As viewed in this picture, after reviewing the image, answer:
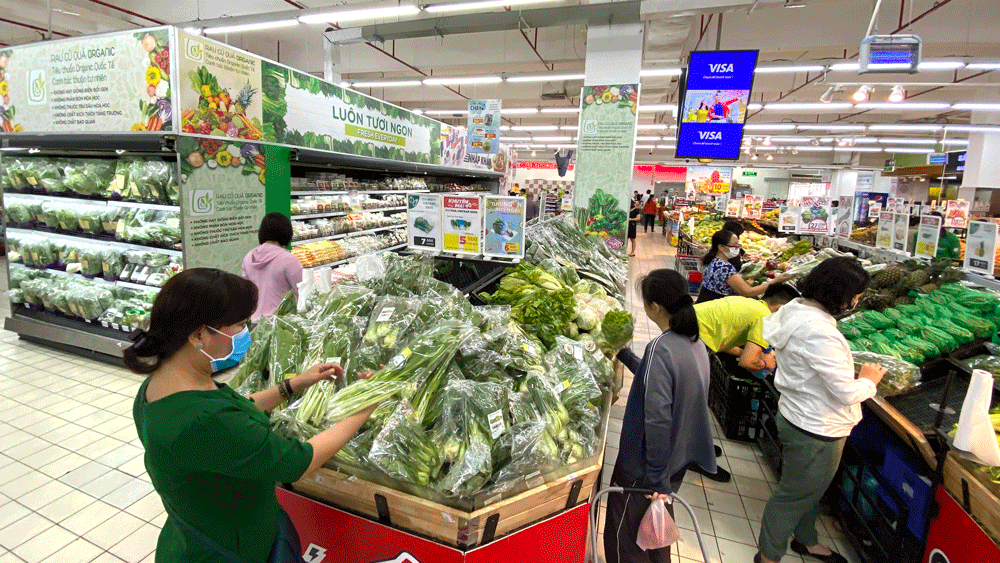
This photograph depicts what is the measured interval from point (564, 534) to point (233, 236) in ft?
15.3

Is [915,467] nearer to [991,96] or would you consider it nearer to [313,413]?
[313,413]

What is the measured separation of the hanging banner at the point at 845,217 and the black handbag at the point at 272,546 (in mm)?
8400

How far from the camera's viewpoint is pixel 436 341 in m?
2.10

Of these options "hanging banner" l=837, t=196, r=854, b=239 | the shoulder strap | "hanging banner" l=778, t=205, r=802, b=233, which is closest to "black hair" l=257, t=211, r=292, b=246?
the shoulder strap

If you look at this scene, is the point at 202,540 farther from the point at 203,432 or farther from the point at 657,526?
the point at 657,526

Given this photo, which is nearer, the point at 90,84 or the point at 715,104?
the point at 90,84

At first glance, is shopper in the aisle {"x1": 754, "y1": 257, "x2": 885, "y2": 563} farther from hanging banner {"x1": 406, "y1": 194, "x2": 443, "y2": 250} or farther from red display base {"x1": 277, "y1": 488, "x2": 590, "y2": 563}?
hanging banner {"x1": 406, "y1": 194, "x2": 443, "y2": 250}

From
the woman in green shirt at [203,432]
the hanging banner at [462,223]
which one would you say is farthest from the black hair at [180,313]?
the hanging banner at [462,223]

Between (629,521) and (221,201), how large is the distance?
4.74m

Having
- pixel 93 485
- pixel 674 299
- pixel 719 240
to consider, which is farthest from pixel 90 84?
pixel 719 240

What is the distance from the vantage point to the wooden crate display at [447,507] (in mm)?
1619

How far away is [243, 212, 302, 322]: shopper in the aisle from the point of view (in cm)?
381

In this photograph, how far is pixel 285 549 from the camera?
5.05 feet

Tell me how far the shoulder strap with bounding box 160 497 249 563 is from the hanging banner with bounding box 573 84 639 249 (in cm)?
614
